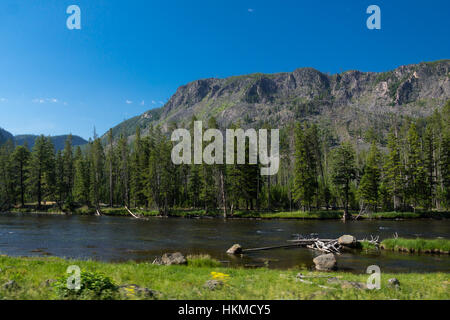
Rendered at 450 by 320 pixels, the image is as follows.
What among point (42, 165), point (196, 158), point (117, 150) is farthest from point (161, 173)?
point (42, 165)

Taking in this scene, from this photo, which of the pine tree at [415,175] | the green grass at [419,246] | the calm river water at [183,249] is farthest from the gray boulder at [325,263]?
the pine tree at [415,175]

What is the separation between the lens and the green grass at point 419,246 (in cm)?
2677

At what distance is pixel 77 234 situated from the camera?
36625mm

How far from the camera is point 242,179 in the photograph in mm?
71812

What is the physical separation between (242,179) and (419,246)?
152ft

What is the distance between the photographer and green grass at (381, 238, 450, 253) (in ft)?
87.8

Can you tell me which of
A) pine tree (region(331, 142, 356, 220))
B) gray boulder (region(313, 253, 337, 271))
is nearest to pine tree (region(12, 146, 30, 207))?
pine tree (region(331, 142, 356, 220))

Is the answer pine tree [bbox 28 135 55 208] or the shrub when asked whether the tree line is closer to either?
pine tree [bbox 28 135 55 208]

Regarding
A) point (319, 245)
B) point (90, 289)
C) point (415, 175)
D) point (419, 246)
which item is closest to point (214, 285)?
point (90, 289)

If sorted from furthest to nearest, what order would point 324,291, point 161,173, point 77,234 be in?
point 161,173
point 77,234
point 324,291

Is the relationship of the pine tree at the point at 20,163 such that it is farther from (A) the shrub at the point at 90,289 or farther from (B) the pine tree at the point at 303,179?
(A) the shrub at the point at 90,289

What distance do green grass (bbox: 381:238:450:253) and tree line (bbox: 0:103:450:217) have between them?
1253 inches
